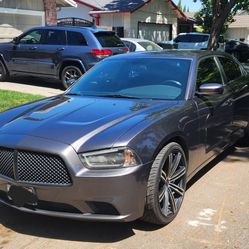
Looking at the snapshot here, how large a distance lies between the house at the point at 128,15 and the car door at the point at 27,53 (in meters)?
14.5

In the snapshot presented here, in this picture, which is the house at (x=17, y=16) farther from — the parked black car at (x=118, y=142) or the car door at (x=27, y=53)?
the parked black car at (x=118, y=142)

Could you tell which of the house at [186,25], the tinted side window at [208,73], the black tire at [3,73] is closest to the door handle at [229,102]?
the tinted side window at [208,73]

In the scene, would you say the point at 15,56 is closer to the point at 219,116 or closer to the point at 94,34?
the point at 94,34

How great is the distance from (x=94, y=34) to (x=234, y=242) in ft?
31.2

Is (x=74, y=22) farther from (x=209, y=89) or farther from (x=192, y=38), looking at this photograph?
(x=209, y=89)

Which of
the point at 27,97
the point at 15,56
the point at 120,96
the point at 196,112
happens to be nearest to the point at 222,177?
the point at 196,112

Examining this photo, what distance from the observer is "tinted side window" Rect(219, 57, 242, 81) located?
6375mm

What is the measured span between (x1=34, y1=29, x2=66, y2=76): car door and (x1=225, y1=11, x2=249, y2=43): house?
4154 centimetres

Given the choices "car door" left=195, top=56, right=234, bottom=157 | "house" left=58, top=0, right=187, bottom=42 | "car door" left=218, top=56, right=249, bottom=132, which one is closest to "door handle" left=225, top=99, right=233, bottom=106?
"car door" left=195, top=56, right=234, bottom=157

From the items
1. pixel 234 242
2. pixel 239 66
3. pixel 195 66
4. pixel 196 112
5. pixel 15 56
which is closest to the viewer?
pixel 234 242

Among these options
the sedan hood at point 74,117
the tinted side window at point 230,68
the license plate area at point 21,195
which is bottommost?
the license plate area at point 21,195

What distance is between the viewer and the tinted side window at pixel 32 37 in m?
13.5

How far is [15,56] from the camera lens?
538 inches

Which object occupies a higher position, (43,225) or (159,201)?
(159,201)
